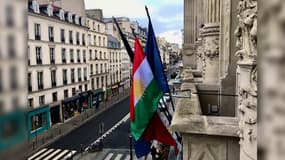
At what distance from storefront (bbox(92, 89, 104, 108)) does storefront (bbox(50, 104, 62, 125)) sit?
30.6 feet

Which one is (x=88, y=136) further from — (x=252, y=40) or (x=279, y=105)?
(x=279, y=105)

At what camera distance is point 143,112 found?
7582 mm

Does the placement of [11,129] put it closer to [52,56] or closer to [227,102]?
[227,102]

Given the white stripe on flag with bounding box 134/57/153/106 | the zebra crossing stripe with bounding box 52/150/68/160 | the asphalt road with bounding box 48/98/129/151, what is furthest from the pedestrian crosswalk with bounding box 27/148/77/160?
the white stripe on flag with bounding box 134/57/153/106

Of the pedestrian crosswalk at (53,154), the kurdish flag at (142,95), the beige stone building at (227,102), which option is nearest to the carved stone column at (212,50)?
the beige stone building at (227,102)

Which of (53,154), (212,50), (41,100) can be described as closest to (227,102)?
(212,50)

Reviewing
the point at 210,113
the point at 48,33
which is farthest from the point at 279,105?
the point at 48,33

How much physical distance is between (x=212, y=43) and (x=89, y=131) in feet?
73.1

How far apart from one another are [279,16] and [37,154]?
972 inches

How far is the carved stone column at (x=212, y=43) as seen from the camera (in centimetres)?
951

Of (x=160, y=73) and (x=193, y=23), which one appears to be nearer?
(x=160, y=73)

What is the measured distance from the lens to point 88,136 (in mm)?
27578

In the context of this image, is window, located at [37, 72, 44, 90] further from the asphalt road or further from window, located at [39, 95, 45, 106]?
the asphalt road

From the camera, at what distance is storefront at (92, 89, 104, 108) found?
42.4 metres
